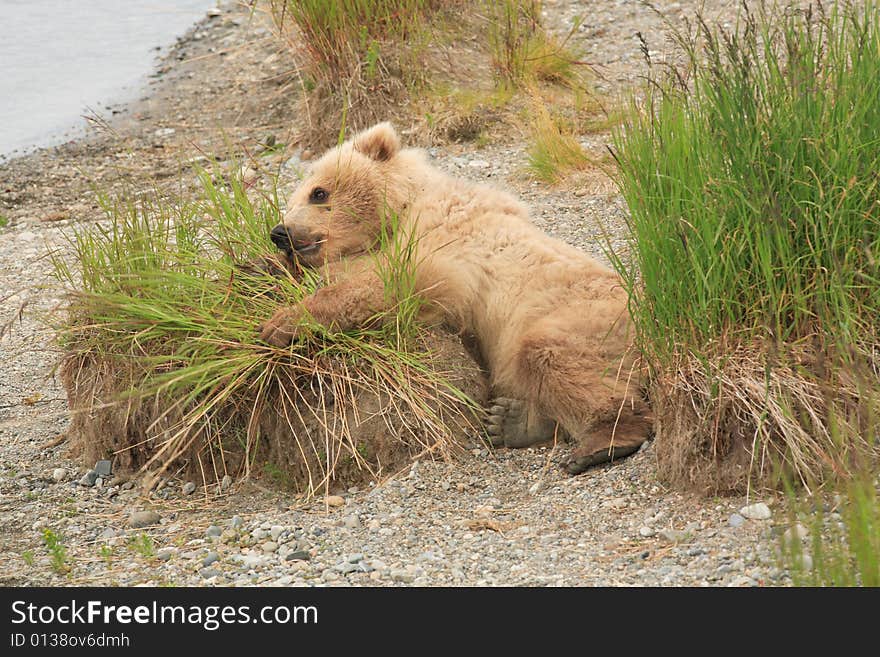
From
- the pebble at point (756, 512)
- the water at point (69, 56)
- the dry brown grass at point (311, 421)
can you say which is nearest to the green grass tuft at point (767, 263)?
Result: the pebble at point (756, 512)

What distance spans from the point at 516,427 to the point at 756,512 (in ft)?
4.26

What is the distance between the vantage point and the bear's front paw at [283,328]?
4477 millimetres

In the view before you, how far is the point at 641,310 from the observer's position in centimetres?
388

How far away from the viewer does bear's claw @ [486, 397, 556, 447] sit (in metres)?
4.54

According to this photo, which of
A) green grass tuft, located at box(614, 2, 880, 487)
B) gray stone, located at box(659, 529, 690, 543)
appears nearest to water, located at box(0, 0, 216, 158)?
green grass tuft, located at box(614, 2, 880, 487)

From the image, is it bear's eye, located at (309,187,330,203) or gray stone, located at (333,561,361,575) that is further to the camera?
bear's eye, located at (309,187,330,203)

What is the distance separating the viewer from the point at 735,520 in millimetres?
3508

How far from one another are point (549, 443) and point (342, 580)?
139cm

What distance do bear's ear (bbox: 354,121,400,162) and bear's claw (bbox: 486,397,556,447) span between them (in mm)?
1461

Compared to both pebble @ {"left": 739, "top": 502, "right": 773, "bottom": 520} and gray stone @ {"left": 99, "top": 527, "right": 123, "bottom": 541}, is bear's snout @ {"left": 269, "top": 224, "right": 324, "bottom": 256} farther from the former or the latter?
pebble @ {"left": 739, "top": 502, "right": 773, "bottom": 520}

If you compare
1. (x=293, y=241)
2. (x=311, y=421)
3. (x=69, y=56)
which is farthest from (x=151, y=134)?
(x=311, y=421)

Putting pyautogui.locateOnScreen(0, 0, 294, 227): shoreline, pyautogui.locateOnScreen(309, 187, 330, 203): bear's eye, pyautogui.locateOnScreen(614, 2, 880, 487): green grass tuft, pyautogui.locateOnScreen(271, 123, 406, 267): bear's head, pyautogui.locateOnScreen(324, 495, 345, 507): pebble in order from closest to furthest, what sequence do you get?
pyautogui.locateOnScreen(614, 2, 880, 487): green grass tuft, pyautogui.locateOnScreen(324, 495, 345, 507): pebble, pyautogui.locateOnScreen(271, 123, 406, 267): bear's head, pyautogui.locateOnScreen(309, 187, 330, 203): bear's eye, pyautogui.locateOnScreen(0, 0, 294, 227): shoreline

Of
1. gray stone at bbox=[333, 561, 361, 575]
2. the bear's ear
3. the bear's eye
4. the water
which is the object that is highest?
the water

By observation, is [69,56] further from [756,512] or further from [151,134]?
[756,512]
